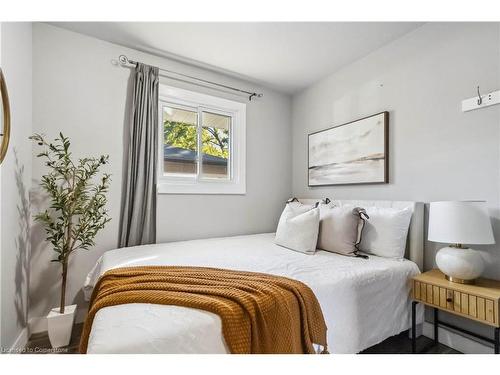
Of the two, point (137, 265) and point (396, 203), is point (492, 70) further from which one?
point (137, 265)

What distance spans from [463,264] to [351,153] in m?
1.39

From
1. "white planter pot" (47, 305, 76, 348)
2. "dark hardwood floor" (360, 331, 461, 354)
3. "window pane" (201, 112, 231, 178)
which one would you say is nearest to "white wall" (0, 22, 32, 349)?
"white planter pot" (47, 305, 76, 348)

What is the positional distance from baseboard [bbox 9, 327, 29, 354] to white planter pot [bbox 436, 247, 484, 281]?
298 cm

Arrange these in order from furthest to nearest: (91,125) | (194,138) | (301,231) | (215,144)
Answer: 1. (215,144)
2. (194,138)
3. (91,125)
4. (301,231)

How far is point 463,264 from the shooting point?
154 cm

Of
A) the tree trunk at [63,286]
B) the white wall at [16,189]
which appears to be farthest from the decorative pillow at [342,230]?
the white wall at [16,189]

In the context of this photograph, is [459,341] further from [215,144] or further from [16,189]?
[16,189]

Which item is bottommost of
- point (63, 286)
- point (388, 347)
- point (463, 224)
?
point (388, 347)

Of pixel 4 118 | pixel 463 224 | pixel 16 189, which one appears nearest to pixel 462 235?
pixel 463 224

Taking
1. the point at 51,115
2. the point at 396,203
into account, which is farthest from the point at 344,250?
the point at 51,115

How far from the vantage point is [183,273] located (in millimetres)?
1429

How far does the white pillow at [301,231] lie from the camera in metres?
2.10

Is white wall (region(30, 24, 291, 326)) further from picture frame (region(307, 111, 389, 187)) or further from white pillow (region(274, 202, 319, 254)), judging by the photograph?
picture frame (region(307, 111, 389, 187))
